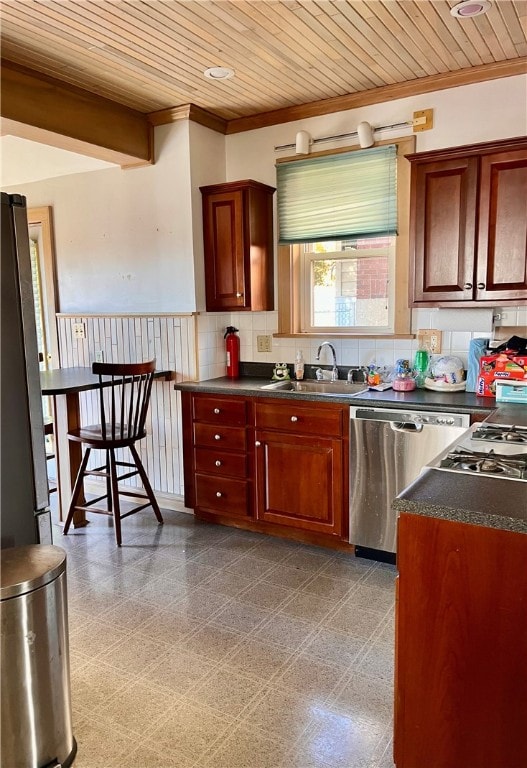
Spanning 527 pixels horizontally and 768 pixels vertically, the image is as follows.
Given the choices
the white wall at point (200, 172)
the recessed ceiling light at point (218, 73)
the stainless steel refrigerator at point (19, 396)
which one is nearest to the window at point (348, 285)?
the white wall at point (200, 172)

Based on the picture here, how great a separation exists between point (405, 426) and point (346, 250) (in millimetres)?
1341

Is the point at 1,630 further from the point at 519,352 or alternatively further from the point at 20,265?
the point at 519,352

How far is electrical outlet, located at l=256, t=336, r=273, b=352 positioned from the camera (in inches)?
153

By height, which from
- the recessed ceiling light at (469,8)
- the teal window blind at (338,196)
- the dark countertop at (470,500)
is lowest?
the dark countertop at (470,500)

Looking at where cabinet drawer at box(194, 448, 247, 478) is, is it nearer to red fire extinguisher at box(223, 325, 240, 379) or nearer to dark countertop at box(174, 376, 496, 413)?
dark countertop at box(174, 376, 496, 413)

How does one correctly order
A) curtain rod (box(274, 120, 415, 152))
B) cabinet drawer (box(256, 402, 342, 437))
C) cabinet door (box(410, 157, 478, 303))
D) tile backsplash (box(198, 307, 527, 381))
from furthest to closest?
curtain rod (box(274, 120, 415, 152)) < tile backsplash (box(198, 307, 527, 381)) < cabinet drawer (box(256, 402, 342, 437)) < cabinet door (box(410, 157, 478, 303))

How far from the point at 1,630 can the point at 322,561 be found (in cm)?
190

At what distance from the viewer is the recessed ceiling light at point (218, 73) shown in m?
2.94

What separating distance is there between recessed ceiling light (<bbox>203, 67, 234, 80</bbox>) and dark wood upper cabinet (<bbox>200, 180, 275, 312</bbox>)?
2.01 feet

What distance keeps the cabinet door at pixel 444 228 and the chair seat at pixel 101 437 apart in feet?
6.15

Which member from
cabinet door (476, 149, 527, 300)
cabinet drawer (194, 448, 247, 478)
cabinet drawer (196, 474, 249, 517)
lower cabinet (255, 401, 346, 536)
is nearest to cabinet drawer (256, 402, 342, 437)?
lower cabinet (255, 401, 346, 536)

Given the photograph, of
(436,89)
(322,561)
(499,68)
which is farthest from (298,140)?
(322,561)

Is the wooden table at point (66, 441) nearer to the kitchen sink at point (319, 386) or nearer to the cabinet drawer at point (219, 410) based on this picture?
the cabinet drawer at point (219, 410)

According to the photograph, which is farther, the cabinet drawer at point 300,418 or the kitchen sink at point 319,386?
the kitchen sink at point 319,386
